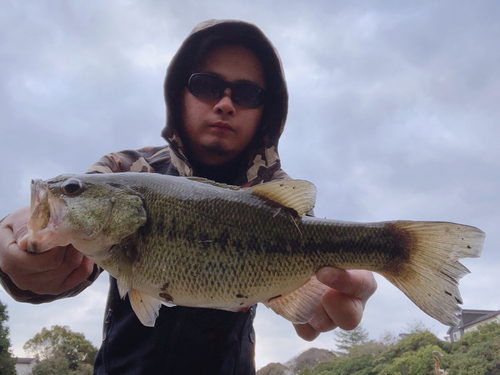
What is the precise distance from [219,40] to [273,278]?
3.12 meters

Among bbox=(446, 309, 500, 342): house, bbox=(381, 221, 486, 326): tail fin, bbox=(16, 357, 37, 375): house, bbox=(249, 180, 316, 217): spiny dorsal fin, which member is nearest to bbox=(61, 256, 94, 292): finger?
bbox=(249, 180, 316, 217): spiny dorsal fin

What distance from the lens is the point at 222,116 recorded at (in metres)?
3.48

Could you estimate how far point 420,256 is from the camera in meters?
1.96

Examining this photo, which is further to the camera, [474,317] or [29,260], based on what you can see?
[474,317]

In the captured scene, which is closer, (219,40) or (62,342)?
(219,40)

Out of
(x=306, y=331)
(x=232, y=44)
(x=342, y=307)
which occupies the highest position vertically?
(x=232, y=44)

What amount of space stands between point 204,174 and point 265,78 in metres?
1.53

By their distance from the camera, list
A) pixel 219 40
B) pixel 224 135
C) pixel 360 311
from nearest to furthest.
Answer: pixel 360 311
pixel 224 135
pixel 219 40

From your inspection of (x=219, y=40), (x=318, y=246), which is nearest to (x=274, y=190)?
(x=318, y=246)

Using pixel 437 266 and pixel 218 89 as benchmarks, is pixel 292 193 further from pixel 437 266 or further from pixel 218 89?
pixel 218 89

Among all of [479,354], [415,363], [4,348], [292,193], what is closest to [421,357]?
[415,363]

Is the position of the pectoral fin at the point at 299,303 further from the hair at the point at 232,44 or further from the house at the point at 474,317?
the house at the point at 474,317

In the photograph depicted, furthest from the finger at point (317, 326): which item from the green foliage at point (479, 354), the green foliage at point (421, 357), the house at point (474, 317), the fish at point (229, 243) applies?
the house at point (474, 317)

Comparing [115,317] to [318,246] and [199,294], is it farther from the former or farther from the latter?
[318,246]
